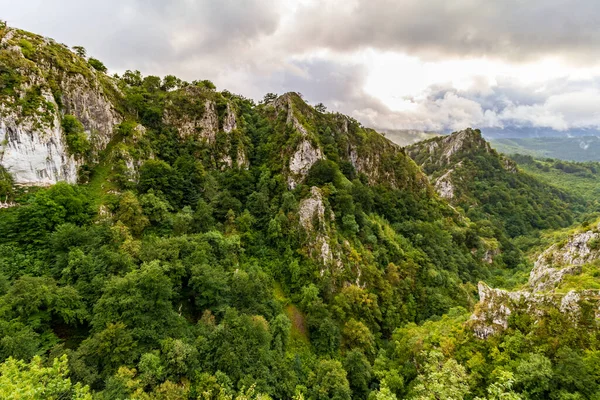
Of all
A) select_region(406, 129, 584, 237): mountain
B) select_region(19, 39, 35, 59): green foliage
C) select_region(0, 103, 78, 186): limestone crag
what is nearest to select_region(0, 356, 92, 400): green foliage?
select_region(0, 103, 78, 186): limestone crag

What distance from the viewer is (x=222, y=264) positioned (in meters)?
43.3

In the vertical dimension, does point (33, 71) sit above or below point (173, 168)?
above

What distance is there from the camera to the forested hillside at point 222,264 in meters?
26.0

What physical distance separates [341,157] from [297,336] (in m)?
52.6

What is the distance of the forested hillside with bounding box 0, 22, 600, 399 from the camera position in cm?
2597

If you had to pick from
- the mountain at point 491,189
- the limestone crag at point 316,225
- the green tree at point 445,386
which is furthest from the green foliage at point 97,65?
the mountain at point 491,189

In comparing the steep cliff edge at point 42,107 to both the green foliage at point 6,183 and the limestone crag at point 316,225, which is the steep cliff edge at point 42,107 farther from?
the limestone crag at point 316,225

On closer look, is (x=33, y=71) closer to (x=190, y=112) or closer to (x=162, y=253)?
(x=190, y=112)

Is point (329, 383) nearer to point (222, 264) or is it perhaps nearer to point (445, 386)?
point (445, 386)

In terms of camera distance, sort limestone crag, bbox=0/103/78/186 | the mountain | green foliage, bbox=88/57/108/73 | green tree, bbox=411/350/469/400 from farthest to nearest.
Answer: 1. the mountain
2. green foliage, bbox=88/57/108/73
3. limestone crag, bbox=0/103/78/186
4. green tree, bbox=411/350/469/400

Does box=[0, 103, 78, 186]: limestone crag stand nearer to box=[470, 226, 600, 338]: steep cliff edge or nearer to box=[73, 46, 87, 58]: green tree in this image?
Answer: box=[73, 46, 87, 58]: green tree

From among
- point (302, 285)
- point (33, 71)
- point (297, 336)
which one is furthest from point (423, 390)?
point (33, 71)

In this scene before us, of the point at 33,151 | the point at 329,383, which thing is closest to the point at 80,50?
the point at 33,151

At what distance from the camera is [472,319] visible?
115 feet
